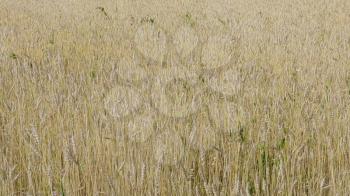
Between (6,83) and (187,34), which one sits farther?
(187,34)

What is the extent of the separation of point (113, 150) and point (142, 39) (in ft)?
12.0

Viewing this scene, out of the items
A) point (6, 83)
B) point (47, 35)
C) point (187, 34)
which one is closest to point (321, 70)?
point (187, 34)

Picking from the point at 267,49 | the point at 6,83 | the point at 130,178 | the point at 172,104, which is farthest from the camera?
the point at 267,49

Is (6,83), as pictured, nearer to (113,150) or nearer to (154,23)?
(113,150)

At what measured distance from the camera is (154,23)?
6703 millimetres

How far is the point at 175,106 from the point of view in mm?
2586

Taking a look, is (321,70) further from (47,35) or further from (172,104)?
(47,35)

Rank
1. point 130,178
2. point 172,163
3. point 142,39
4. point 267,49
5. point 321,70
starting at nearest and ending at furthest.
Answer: point 130,178
point 172,163
point 321,70
point 267,49
point 142,39

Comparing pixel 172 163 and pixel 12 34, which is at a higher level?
pixel 12 34

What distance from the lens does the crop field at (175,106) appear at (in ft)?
5.87

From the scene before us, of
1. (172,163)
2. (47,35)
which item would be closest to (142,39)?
(47,35)

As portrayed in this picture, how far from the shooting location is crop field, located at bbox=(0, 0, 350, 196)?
1.79 metres

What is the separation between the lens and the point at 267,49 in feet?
15.8

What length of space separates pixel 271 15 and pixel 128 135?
589 cm
